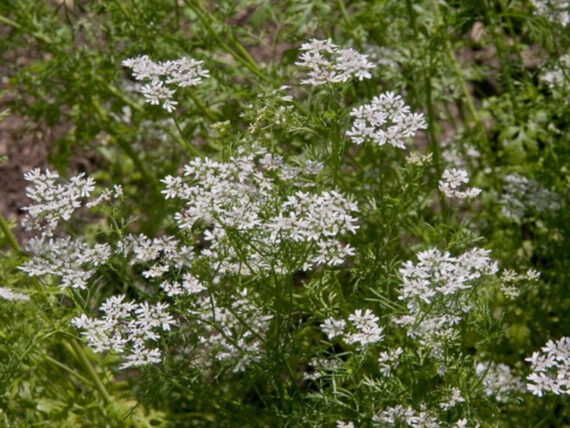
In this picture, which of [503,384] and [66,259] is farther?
[503,384]

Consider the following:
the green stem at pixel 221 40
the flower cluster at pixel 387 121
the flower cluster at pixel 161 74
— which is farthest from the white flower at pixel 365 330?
the green stem at pixel 221 40

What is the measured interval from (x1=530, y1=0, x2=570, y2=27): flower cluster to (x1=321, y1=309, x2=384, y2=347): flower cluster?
252 cm

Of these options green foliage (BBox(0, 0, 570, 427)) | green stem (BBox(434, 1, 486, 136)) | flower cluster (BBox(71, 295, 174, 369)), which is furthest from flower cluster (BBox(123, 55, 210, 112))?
green stem (BBox(434, 1, 486, 136))

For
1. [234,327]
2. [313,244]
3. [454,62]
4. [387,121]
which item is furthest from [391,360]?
[454,62]

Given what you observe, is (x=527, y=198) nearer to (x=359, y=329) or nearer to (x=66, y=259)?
(x=359, y=329)

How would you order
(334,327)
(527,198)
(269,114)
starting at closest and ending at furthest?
(334,327)
(269,114)
(527,198)

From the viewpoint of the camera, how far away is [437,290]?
3.45 m

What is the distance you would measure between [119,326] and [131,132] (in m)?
2.18

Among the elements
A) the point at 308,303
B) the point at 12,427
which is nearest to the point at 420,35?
the point at 308,303

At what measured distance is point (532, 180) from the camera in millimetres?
5035

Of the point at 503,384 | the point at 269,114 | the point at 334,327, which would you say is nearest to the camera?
the point at 334,327

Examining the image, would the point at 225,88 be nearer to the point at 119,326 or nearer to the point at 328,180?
the point at 328,180

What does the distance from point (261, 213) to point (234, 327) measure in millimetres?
643

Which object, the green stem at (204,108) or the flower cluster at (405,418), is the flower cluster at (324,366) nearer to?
the flower cluster at (405,418)
